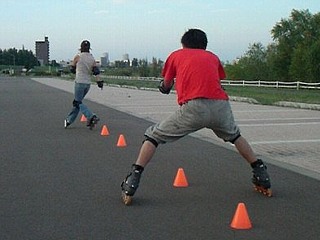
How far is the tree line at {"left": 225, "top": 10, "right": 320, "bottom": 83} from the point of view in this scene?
81.2 meters

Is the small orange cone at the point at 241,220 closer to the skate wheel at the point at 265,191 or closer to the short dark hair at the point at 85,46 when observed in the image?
the skate wheel at the point at 265,191

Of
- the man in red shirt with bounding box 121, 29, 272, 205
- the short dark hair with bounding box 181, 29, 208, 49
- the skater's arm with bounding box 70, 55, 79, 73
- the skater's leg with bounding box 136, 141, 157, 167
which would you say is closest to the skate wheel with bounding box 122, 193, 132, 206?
the man in red shirt with bounding box 121, 29, 272, 205

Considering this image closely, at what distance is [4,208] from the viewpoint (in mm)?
6172

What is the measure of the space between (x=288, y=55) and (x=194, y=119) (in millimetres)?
87336

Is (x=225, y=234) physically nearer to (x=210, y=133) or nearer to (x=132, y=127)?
(x=210, y=133)

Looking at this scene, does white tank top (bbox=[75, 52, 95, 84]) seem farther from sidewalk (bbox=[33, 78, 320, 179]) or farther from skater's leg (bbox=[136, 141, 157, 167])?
skater's leg (bbox=[136, 141, 157, 167])

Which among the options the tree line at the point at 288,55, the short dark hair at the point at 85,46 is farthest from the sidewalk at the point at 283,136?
the tree line at the point at 288,55

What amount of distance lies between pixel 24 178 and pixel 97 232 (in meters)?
2.80

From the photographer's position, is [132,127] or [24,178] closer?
[24,178]

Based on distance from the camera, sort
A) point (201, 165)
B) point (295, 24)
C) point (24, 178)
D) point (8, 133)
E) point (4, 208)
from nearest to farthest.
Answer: point (4, 208) → point (24, 178) → point (201, 165) → point (8, 133) → point (295, 24)

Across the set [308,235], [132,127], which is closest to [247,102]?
[132,127]

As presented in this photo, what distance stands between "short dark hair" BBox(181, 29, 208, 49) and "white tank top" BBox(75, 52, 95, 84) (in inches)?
286

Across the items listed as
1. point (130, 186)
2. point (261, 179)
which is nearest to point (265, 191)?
point (261, 179)

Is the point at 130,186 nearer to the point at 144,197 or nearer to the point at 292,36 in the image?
the point at 144,197
